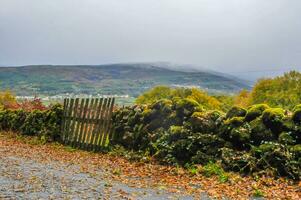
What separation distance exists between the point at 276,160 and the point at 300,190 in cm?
165

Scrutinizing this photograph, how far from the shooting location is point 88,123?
18703mm

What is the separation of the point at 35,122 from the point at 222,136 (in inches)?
496

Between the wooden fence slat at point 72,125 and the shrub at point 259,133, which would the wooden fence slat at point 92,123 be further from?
the shrub at point 259,133

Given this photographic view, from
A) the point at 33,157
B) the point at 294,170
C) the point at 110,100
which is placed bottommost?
the point at 33,157

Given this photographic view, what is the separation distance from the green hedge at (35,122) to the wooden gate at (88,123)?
979mm

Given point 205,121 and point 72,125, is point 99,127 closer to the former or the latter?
point 72,125

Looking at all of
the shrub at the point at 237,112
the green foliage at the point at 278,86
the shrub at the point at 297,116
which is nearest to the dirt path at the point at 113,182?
the shrub at the point at 297,116

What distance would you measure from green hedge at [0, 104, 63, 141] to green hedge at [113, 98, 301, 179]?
213 inches

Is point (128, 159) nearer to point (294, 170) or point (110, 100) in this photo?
point (110, 100)

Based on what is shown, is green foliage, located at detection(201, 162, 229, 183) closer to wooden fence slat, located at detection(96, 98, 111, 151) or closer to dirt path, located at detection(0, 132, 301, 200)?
dirt path, located at detection(0, 132, 301, 200)

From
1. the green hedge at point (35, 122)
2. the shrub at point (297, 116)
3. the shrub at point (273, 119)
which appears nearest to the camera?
the shrub at point (297, 116)

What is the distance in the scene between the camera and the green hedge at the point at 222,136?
40.0 feet

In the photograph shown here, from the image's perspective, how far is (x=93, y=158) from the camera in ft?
52.7

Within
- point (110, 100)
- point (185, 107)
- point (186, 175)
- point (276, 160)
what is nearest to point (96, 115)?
point (110, 100)
